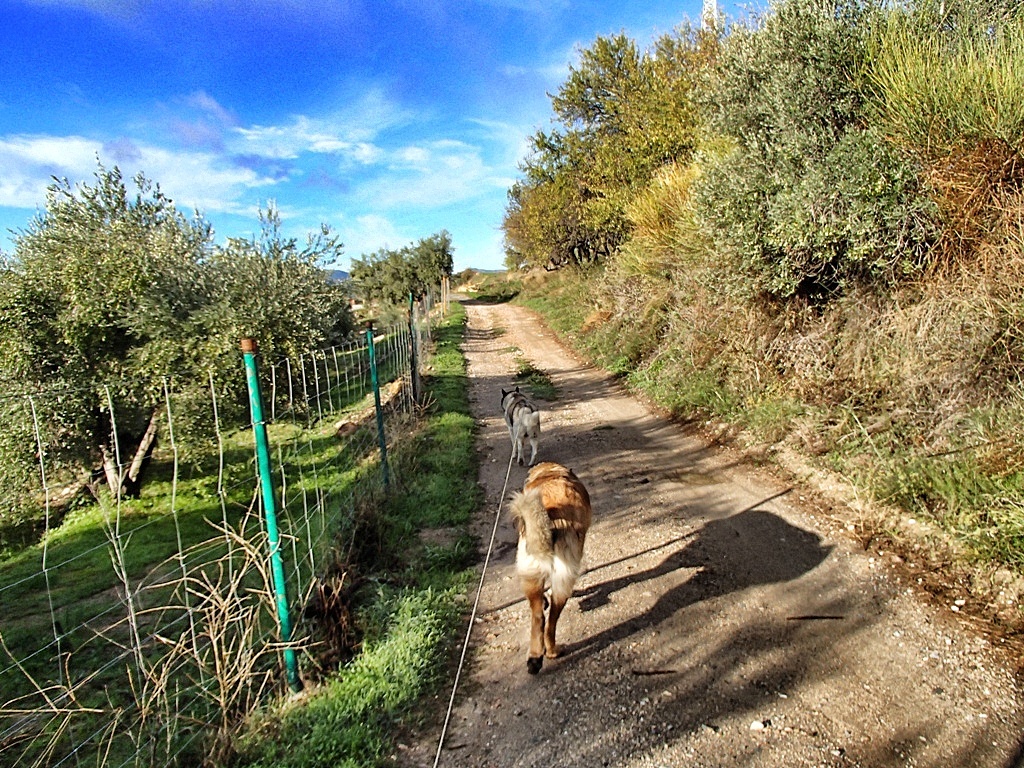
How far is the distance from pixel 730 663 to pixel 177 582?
11.0ft

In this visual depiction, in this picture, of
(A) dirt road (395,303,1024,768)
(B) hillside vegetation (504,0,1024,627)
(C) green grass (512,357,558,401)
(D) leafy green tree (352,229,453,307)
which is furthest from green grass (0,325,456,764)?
(D) leafy green tree (352,229,453,307)

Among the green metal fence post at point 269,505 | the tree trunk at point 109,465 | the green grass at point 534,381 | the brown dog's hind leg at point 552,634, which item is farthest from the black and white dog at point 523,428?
the tree trunk at point 109,465

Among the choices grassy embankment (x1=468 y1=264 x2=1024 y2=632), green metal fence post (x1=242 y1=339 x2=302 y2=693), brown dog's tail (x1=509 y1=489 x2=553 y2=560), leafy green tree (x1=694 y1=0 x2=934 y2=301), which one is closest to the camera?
green metal fence post (x1=242 y1=339 x2=302 y2=693)

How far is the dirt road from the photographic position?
305 centimetres

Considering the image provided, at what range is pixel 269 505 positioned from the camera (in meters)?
3.41

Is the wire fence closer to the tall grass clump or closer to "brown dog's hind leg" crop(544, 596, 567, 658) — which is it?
"brown dog's hind leg" crop(544, 596, 567, 658)

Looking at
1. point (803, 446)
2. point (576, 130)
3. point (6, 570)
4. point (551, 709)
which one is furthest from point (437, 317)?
point (551, 709)

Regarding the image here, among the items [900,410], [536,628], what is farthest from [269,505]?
[900,410]

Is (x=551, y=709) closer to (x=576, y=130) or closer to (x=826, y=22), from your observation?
(x=826, y=22)

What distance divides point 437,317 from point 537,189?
841cm

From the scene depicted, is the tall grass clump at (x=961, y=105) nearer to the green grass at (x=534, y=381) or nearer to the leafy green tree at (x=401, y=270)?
the green grass at (x=534, y=381)

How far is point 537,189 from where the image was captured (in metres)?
26.5

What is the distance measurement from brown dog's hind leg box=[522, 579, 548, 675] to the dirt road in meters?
0.09

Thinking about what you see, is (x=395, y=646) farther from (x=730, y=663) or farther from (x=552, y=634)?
(x=730, y=663)
